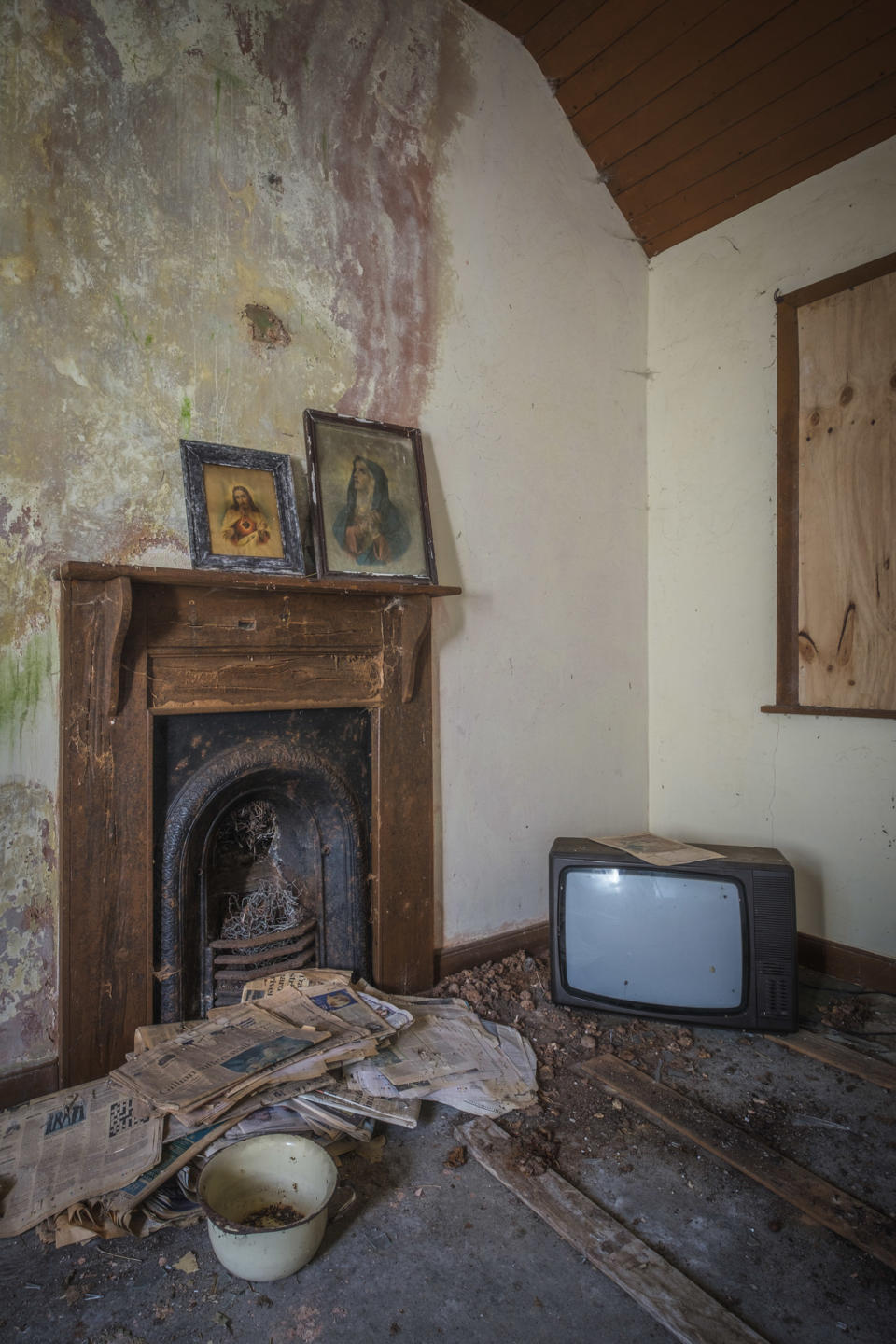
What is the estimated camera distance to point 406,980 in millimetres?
2348

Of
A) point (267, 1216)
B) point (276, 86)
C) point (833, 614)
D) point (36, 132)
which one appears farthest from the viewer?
point (833, 614)

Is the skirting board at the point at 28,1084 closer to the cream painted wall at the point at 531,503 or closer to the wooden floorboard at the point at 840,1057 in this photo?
the cream painted wall at the point at 531,503

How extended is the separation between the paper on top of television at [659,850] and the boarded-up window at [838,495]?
2.32ft

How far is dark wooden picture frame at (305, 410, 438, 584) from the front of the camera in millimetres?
2162

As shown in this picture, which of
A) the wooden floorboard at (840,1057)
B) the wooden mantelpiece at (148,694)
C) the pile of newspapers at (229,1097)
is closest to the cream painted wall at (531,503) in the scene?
the wooden mantelpiece at (148,694)

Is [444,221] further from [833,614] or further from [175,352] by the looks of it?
[833,614]

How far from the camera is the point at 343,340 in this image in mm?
2254

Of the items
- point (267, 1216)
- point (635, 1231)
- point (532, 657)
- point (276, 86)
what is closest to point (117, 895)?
point (267, 1216)

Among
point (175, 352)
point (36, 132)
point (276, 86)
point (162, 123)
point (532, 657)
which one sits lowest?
point (532, 657)

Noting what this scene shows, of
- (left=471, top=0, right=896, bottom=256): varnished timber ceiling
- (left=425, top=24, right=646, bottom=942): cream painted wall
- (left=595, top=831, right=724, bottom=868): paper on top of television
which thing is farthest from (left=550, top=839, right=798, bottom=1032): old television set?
(left=471, top=0, right=896, bottom=256): varnished timber ceiling

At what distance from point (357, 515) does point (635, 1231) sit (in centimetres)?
183

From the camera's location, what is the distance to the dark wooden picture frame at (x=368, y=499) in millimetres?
2162

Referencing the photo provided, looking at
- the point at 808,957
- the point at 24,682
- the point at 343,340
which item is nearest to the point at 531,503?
the point at 343,340

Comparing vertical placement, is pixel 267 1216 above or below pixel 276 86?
below
